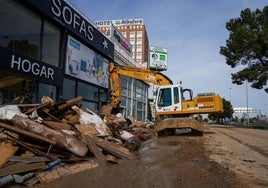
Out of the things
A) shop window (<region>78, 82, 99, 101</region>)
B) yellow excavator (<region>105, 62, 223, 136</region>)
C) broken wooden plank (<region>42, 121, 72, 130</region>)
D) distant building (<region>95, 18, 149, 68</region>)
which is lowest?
broken wooden plank (<region>42, 121, 72, 130</region>)

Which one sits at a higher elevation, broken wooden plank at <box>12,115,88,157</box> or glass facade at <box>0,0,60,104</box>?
glass facade at <box>0,0,60,104</box>

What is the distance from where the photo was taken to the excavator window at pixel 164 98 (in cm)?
1828

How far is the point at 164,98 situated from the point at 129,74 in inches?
124

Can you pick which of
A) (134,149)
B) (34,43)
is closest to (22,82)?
(34,43)

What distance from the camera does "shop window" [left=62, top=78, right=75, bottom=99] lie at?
59.9ft

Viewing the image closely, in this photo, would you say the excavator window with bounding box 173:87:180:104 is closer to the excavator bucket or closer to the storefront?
the excavator bucket

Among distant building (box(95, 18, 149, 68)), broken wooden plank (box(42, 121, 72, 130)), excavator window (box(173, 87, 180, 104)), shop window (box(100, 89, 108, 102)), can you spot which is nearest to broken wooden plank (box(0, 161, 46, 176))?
broken wooden plank (box(42, 121, 72, 130))

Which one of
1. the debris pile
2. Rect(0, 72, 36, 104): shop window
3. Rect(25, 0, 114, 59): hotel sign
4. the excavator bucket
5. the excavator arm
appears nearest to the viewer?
the debris pile

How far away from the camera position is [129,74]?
65.7ft

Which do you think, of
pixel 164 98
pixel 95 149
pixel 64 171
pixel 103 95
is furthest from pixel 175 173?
pixel 103 95

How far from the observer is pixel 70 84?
19.1 meters

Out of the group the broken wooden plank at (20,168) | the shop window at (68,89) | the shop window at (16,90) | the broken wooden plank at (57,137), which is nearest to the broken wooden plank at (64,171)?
the broken wooden plank at (20,168)

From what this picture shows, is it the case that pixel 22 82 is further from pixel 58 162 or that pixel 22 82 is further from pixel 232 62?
pixel 232 62

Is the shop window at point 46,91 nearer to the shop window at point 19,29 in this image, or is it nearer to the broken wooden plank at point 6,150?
the shop window at point 19,29
